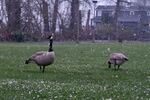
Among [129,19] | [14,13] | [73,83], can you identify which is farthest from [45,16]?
[73,83]

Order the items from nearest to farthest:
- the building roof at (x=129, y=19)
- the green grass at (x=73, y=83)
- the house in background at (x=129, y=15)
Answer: the green grass at (x=73, y=83) < the house in background at (x=129, y=15) < the building roof at (x=129, y=19)

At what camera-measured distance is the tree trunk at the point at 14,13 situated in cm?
5362

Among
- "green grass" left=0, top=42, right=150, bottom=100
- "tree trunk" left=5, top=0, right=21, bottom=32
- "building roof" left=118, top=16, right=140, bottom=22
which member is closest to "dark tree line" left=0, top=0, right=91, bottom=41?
"tree trunk" left=5, top=0, right=21, bottom=32

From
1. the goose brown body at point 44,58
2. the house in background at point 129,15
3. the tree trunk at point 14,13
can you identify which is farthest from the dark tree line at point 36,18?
the goose brown body at point 44,58

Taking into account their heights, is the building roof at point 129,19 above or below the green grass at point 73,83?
below

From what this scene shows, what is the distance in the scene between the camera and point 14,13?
2149 inches

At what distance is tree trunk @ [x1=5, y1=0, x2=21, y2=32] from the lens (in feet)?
176

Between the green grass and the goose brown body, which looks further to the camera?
the goose brown body

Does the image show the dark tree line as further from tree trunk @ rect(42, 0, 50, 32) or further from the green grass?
the green grass

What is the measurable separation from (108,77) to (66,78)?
1.52 m

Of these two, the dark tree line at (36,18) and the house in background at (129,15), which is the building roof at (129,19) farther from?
the dark tree line at (36,18)

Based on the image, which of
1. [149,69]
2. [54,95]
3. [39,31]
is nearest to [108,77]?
[149,69]

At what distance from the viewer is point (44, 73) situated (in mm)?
16109

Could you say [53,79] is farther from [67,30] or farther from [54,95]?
[67,30]
